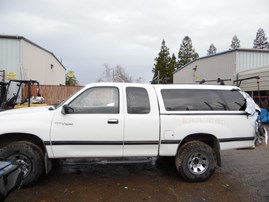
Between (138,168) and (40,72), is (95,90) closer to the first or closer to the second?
(138,168)

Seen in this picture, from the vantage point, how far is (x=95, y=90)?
5.20m

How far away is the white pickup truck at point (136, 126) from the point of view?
487cm

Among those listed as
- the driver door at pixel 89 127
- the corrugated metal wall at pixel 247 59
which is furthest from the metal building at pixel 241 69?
the driver door at pixel 89 127

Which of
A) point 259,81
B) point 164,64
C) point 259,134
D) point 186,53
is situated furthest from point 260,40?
point 259,134

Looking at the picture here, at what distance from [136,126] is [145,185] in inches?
45.6

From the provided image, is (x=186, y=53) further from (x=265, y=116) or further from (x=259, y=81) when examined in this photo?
(x=265, y=116)

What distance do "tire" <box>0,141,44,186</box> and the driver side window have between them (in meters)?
0.98

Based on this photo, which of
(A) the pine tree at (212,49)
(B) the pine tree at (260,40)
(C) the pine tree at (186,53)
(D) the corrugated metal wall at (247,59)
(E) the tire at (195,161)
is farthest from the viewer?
A: (A) the pine tree at (212,49)

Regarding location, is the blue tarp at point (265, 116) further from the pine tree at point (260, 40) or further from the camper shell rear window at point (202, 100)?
the pine tree at point (260, 40)

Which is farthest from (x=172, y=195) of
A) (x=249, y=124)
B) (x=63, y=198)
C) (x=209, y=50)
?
(x=209, y=50)

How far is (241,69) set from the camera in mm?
18641

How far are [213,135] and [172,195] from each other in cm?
150

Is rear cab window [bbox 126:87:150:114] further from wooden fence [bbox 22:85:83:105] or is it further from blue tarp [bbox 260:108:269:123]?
wooden fence [bbox 22:85:83:105]

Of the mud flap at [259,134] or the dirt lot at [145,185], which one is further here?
the mud flap at [259,134]
